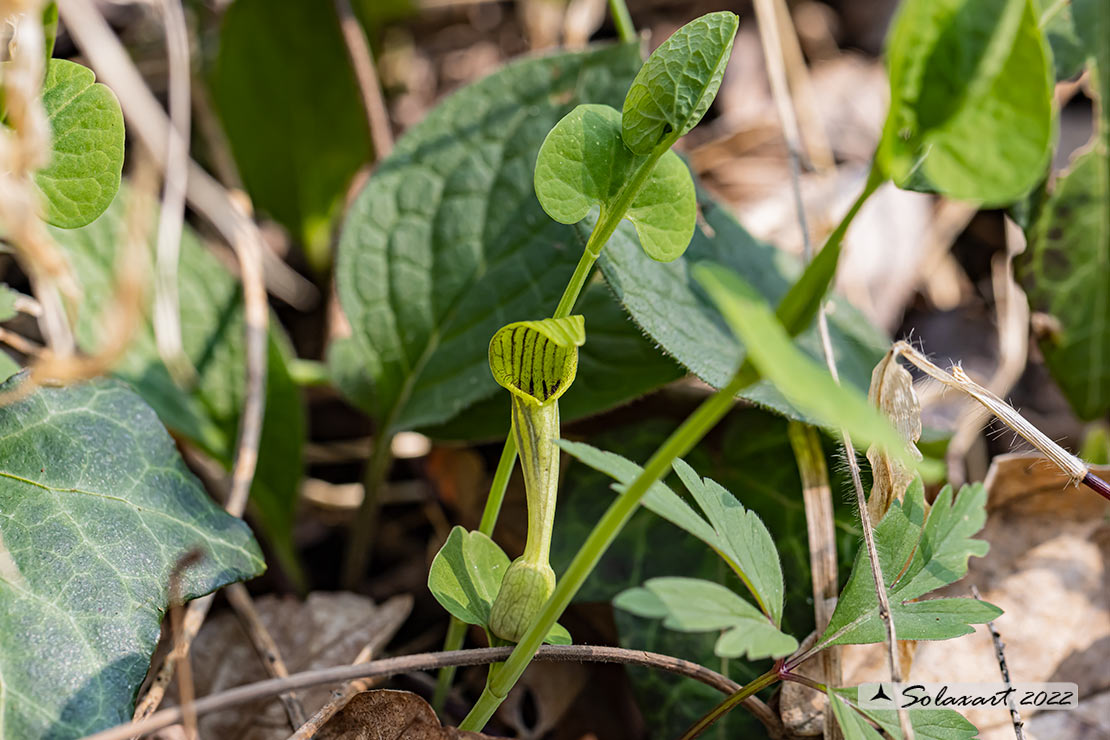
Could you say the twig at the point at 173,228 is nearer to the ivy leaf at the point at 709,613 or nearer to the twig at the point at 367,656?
the twig at the point at 367,656

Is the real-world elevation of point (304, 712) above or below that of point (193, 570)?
below

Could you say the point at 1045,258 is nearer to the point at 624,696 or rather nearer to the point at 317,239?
the point at 624,696

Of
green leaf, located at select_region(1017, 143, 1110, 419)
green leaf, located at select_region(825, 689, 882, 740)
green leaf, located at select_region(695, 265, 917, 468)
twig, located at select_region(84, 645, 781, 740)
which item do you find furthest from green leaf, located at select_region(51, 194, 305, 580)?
green leaf, located at select_region(1017, 143, 1110, 419)

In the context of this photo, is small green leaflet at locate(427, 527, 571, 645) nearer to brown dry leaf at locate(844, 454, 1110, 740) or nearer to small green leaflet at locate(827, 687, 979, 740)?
small green leaflet at locate(827, 687, 979, 740)

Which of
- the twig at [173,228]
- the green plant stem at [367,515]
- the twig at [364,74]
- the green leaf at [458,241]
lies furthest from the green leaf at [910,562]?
the twig at [364,74]

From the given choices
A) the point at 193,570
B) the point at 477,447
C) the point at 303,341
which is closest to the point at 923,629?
the point at 193,570

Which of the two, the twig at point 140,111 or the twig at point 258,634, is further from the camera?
the twig at point 140,111

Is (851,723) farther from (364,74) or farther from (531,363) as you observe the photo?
(364,74)
